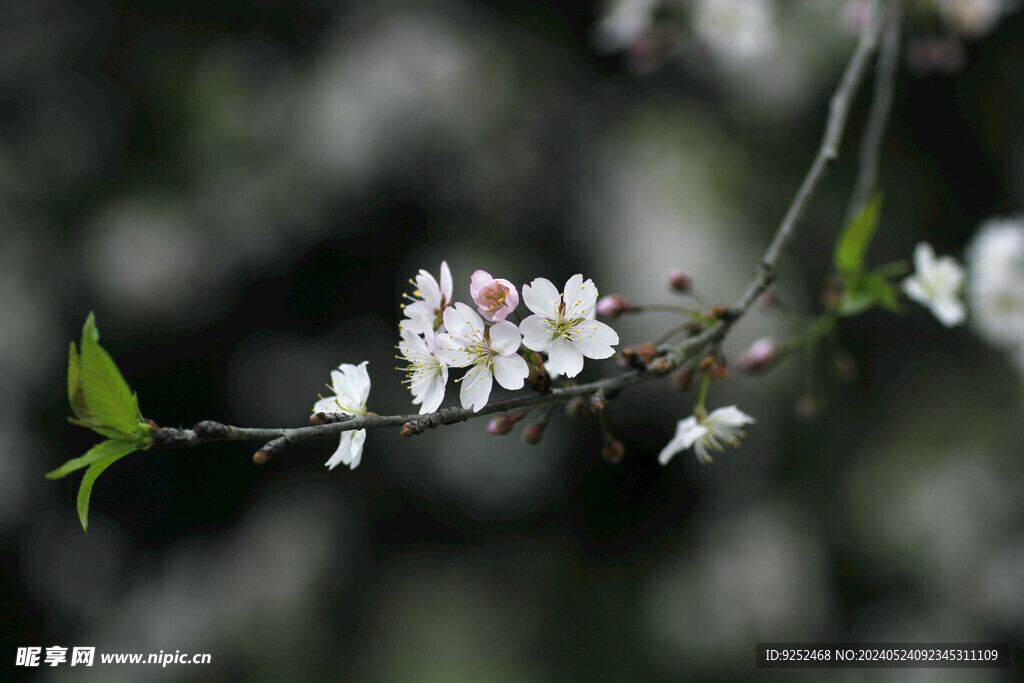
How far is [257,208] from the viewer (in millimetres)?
2064

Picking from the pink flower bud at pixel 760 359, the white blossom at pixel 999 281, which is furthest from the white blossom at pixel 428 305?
the white blossom at pixel 999 281

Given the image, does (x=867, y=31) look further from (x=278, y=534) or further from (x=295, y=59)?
(x=278, y=534)

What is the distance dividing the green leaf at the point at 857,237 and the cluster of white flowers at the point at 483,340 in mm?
353

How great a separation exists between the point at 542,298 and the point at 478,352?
0.06m

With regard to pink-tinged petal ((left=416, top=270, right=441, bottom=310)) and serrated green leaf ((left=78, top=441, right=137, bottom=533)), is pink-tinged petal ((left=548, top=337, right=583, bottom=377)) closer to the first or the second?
pink-tinged petal ((left=416, top=270, right=441, bottom=310))

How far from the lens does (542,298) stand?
470mm

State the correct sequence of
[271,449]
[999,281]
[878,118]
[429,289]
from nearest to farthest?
[271,449] → [429,289] → [878,118] → [999,281]

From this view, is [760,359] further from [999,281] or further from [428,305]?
[999,281]

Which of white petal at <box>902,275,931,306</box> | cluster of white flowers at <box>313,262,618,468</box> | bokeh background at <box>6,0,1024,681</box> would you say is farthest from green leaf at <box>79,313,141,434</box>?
bokeh background at <box>6,0,1024,681</box>

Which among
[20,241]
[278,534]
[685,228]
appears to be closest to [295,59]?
[20,241]

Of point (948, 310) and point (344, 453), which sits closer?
point (344, 453)

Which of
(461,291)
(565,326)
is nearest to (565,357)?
(565,326)

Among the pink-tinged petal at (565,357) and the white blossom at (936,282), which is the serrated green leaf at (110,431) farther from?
the white blossom at (936,282)

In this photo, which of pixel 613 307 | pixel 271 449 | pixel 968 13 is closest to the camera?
pixel 271 449
